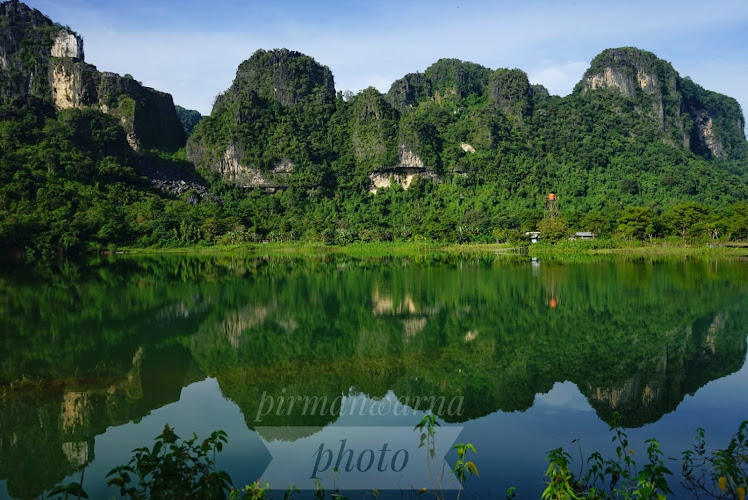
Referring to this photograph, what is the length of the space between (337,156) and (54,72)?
156ft

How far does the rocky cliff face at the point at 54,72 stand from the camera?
89.3 meters

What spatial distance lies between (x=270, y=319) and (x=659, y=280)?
16776 mm

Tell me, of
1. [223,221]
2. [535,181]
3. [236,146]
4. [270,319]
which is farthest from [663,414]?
[236,146]

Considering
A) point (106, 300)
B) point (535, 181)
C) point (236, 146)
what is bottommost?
point (106, 300)

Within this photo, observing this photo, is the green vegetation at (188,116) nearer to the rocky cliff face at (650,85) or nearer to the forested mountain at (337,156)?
the forested mountain at (337,156)

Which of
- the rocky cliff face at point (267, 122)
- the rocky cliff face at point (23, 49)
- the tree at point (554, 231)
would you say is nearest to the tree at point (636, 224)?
the tree at point (554, 231)

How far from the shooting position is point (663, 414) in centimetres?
775

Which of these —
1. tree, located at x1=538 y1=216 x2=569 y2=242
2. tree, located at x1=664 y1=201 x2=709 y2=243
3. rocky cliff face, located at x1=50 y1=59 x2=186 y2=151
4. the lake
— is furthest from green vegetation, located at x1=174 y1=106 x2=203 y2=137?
the lake

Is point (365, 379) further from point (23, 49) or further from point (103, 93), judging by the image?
point (23, 49)

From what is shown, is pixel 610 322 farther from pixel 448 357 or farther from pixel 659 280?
→ pixel 659 280

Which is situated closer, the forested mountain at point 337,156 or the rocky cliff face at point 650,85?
the forested mountain at point 337,156

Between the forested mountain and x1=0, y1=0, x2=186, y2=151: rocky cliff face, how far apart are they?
23cm

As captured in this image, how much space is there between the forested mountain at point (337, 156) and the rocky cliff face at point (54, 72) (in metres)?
0.23

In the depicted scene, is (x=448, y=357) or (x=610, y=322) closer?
(x=448, y=357)
